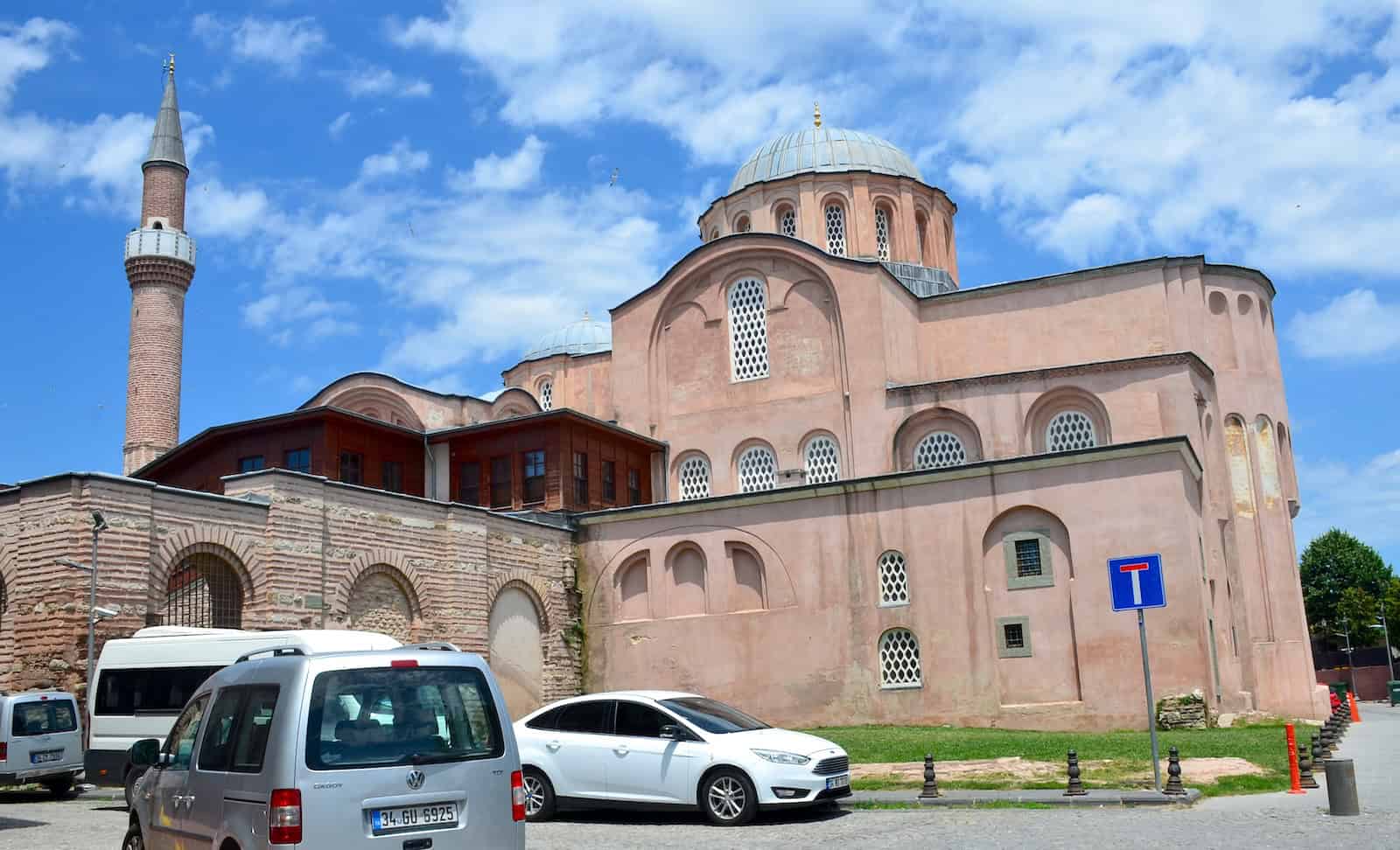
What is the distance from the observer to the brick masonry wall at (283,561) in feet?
61.2

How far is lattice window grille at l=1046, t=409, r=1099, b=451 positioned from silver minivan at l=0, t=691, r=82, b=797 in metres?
20.3

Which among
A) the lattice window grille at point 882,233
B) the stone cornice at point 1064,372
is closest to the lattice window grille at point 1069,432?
the stone cornice at point 1064,372

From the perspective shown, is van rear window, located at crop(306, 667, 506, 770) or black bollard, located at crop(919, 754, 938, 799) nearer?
van rear window, located at crop(306, 667, 506, 770)

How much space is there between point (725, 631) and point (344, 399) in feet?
46.2

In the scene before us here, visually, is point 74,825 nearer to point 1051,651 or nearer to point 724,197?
point 1051,651

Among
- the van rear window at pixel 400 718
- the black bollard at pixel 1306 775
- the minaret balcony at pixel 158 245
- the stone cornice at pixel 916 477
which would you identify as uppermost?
the minaret balcony at pixel 158 245

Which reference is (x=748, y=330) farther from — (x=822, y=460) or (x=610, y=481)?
(x=610, y=481)

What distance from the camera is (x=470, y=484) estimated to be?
30.0 meters

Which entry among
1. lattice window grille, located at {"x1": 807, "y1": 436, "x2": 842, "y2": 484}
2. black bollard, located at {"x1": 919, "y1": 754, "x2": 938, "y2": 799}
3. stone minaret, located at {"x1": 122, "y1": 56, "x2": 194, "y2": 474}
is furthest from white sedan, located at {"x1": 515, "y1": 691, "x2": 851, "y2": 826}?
stone minaret, located at {"x1": 122, "y1": 56, "x2": 194, "y2": 474}

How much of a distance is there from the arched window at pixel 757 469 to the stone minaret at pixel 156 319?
60.4 feet

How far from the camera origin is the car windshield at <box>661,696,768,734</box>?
1251 cm

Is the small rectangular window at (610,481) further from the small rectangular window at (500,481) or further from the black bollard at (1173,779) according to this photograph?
the black bollard at (1173,779)

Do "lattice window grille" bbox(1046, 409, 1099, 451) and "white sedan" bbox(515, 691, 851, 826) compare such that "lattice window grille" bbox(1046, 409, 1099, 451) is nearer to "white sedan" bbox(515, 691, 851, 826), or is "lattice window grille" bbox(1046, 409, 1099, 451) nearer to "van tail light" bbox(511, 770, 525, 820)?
"white sedan" bbox(515, 691, 851, 826)

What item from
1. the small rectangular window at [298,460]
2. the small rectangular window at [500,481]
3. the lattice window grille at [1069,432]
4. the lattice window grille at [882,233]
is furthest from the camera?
the lattice window grille at [882,233]
